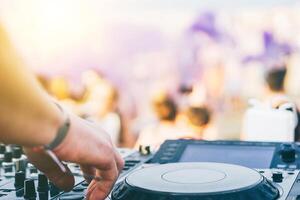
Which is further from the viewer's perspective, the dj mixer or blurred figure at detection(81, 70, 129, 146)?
blurred figure at detection(81, 70, 129, 146)

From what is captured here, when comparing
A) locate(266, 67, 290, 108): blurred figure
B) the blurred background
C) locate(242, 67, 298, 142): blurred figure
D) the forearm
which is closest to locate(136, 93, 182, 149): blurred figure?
the blurred background

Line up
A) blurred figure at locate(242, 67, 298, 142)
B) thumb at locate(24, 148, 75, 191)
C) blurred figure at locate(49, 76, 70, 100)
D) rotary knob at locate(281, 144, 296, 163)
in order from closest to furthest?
thumb at locate(24, 148, 75, 191), rotary knob at locate(281, 144, 296, 163), blurred figure at locate(242, 67, 298, 142), blurred figure at locate(49, 76, 70, 100)

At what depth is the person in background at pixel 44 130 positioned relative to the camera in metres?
0.59

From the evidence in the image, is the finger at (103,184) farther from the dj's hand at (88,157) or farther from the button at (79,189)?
the button at (79,189)

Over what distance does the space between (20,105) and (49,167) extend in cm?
17

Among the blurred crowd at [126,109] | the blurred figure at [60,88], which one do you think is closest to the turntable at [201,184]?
the blurred crowd at [126,109]

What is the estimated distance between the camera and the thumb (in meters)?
0.73

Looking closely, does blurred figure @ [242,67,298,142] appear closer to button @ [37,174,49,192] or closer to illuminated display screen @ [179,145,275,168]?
illuminated display screen @ [179,145,275,168]

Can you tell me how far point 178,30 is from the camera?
4.06 meters

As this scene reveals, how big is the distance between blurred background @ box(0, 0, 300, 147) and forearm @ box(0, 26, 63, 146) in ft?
9.44

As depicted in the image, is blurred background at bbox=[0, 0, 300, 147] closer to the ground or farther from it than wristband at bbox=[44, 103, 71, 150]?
closer to the ground

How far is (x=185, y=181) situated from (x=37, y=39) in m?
3.94

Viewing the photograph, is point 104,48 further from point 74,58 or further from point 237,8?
point 237,8

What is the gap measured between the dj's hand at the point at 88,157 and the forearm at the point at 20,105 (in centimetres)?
4
